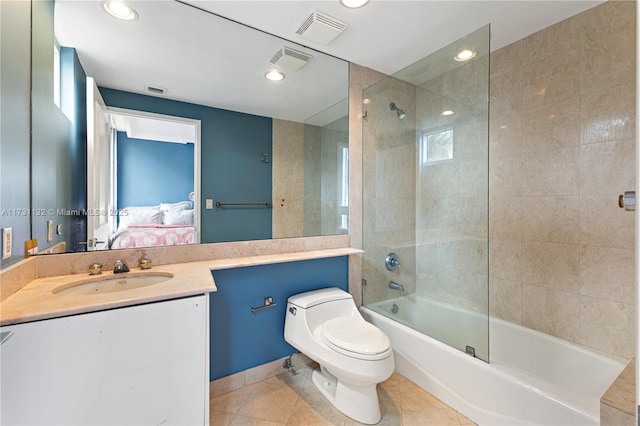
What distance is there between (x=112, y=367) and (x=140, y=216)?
0.79 m

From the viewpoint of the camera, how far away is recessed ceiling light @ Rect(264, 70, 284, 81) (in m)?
2.03

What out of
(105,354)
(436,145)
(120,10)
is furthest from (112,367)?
(436,145)

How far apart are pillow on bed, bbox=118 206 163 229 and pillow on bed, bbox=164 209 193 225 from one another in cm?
4

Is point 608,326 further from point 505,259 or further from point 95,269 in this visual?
point 95,269

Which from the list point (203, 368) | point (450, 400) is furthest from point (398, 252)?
point (203, 368)

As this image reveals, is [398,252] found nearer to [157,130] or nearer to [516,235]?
[516,235]

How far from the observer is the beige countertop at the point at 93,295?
3.15 ft

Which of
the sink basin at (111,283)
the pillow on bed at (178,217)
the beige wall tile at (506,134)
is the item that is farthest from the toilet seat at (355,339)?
the beige wall tile at (506,134)

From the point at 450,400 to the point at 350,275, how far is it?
3.38 ft

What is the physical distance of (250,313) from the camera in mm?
1869

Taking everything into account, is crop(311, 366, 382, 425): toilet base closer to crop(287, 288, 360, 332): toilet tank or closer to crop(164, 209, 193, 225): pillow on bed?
crop(287, 288, 360, 332): toilet tank

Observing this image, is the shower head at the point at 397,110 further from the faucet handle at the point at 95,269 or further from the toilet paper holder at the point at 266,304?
the faucet handle at the point at 95,269

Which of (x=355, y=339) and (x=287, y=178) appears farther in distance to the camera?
(x=287, y=178)

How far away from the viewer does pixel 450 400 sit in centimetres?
170
